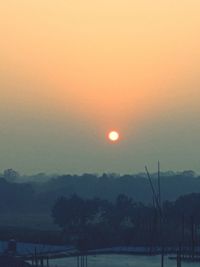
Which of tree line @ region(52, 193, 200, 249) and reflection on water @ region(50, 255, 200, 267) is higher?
tree line @ region(52, 193, 200, 249)

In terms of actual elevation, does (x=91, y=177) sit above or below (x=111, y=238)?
above

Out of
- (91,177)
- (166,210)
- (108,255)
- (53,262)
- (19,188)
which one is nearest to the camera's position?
(53,262)

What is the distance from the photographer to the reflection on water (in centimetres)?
4159

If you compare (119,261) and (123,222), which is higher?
(123,222)

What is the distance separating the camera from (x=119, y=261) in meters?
43.6

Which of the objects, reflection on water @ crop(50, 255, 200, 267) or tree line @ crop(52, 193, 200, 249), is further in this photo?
tree line @ crop(52, 193, 200, 249)

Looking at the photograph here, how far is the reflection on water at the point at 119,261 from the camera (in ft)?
136

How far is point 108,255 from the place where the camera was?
46.3 meters

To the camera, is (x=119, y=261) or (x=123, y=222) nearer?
(x=119, y=261)

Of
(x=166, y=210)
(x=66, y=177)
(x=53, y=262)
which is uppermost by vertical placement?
(x=66, y=177)

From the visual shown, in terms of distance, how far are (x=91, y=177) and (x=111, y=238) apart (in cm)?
8238

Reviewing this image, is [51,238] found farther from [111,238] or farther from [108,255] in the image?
[108,255]

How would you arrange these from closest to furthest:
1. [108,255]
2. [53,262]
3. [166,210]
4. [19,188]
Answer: [53,262] < [108,255] < [166,210] < [19,188]

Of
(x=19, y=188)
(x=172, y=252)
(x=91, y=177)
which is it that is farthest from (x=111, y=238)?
(x=91, y=177)
